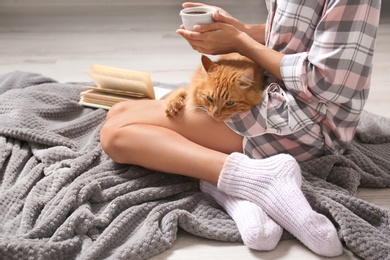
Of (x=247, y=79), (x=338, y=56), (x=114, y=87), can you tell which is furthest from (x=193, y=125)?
(x=114, y=87)

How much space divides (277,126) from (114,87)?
747 millimetres

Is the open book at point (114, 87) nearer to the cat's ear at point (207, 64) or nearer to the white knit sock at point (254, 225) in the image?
the cat's ear at point (207, 64)

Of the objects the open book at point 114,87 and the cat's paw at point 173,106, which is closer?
→ the cat's paw at point 173,106

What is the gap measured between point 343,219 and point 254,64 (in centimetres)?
46

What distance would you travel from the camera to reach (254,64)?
5.05ft

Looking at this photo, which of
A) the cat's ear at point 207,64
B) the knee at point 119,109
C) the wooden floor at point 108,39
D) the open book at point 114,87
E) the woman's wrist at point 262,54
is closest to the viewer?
the woman's wrist at point 262,54

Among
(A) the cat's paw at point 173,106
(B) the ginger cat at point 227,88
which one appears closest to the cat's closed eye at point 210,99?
(B) the ginger cat at point 227,88

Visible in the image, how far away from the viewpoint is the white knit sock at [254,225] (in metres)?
1.35

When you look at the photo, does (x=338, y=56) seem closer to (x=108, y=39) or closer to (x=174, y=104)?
(x=174, y=104)

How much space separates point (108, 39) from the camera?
3096 millimetres

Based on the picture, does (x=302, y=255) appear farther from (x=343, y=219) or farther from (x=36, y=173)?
(x=36, y=173)

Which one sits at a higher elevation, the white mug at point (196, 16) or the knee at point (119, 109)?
the white mug at point (196, 16)

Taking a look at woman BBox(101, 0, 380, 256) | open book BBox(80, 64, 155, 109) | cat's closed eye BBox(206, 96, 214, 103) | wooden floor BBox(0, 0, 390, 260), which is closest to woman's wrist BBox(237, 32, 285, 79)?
woman BBox(101, 0, 380, 256)

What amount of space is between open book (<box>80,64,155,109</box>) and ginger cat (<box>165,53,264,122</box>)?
40 cm
